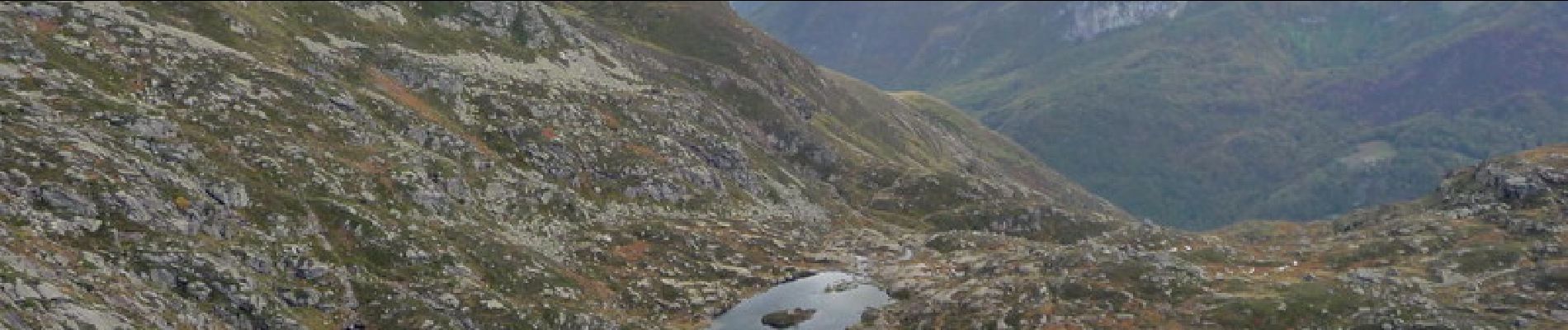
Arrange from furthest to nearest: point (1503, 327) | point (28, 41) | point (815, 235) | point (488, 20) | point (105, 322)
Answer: point (488, 20) → point (815, 235) → point (1503, 327) → point (28, 41) → point (105, 322)

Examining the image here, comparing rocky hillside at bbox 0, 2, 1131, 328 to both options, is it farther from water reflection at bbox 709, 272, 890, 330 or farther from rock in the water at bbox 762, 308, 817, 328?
rock in the water at bbox 762, 308, 817, 328

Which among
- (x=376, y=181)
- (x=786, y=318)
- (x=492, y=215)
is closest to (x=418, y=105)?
(x=492, y=215)

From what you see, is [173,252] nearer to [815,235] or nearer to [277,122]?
[277,122]

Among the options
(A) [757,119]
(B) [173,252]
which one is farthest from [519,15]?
(B) [173,252]

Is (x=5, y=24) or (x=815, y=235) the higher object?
(x=5, y=24)

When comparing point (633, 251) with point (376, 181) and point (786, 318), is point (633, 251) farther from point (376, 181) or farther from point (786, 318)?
point (376, 181)

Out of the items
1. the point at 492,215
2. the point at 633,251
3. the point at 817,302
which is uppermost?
the point at 492,215

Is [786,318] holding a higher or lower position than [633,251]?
lower
